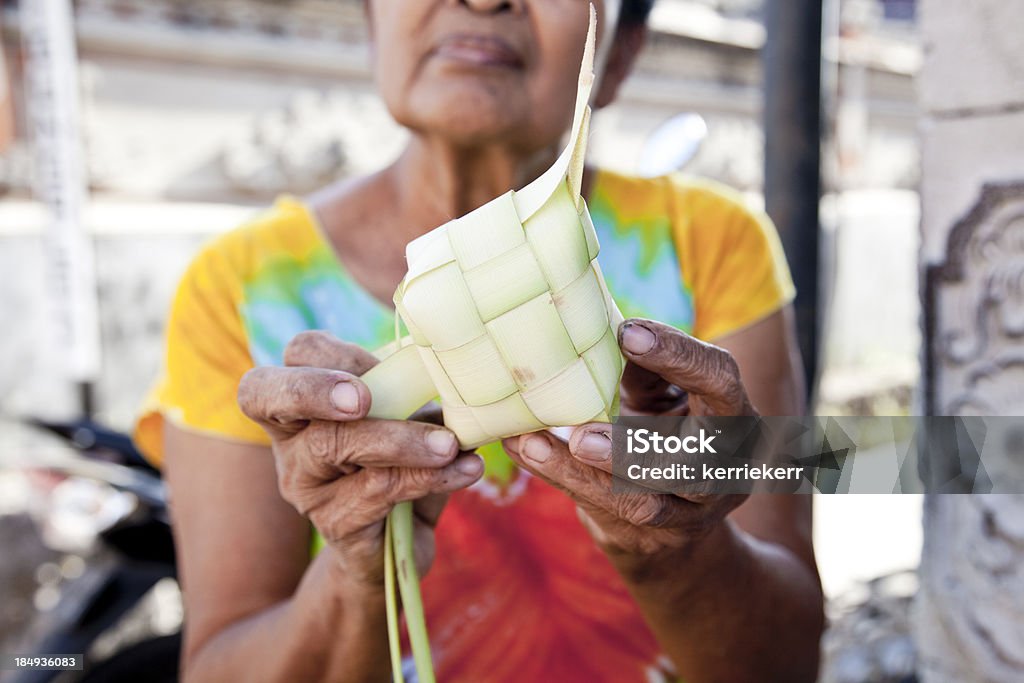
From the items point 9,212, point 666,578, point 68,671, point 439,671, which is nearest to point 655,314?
point 666,578

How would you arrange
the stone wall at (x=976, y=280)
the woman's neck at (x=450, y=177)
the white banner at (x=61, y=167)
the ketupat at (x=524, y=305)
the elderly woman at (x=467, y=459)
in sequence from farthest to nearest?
the white banner at (x=61, y=167)
the stone wall at (x=976, y=280)
the woman's neck at (x=450, y=177)
the elderly woman at (x=467, y=459)
the ketupat at (x=524, y=305)

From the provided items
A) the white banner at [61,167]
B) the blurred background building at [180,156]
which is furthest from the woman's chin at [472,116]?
the white banner at [61,167]

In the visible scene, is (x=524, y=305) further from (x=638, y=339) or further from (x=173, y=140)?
(x=173, y=140)

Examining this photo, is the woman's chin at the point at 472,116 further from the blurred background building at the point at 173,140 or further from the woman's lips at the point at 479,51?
the blurred background building at the point at 173,140

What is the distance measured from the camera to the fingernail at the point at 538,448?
697 millimetres

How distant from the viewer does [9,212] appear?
303cm

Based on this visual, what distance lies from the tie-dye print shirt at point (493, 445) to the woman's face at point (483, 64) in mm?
270

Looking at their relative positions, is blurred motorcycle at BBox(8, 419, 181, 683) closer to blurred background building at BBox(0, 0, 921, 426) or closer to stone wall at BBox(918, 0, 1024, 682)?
blurred background building at BBox(0, 0, 921, 426)

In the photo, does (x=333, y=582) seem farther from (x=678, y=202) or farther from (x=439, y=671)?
(x=678, y=202)

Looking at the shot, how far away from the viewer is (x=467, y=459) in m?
0.72

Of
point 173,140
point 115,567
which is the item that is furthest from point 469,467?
point 173,140

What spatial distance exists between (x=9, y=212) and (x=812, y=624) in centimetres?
298

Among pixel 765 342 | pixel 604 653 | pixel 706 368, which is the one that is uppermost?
pixel 706 368

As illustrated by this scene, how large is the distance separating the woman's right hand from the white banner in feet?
8.88
